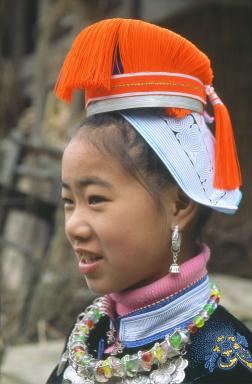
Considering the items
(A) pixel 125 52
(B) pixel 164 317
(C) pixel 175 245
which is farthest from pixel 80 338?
(A) pixel 125 52

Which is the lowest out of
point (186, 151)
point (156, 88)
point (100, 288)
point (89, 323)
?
point (89, 323)

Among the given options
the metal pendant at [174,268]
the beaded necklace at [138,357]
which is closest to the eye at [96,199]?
the metal pendant at [174,268]

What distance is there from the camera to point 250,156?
15.6ft

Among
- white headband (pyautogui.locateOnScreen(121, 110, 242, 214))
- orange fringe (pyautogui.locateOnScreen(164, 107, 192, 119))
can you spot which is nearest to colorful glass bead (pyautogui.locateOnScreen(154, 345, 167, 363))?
white headband (pyautogui.locateOnScreen(121, 110, 242, 214))

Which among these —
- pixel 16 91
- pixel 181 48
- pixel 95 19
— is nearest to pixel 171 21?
pixel 95 19

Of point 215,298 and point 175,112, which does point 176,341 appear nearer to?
point 215,298

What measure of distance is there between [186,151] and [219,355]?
1.53 feet

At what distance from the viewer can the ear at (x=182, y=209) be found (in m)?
1.63

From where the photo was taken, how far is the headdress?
1601 millimetres

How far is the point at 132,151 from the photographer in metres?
1.60

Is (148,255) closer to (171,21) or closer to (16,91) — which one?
(171,21)

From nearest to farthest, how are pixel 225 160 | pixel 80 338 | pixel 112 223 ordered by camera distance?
pixel 112 223 < pixel 225 160 < pixel 80 338

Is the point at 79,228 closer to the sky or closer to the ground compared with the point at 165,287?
closer to the sky

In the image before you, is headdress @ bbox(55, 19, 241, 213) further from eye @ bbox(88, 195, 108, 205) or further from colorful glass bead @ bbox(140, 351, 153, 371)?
colorful glass bead @ bbox(140, 351, 153, 371)
